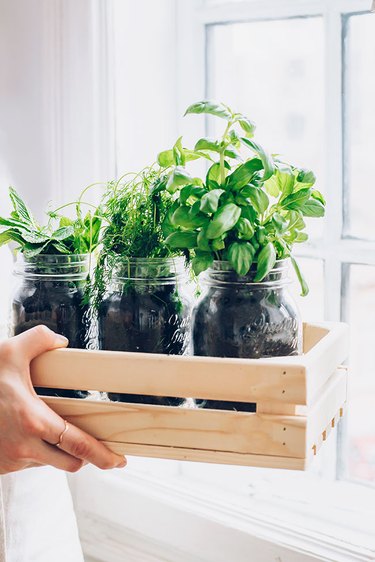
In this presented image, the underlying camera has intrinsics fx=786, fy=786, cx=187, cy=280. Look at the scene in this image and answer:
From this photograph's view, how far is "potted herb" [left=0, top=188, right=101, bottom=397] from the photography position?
971 millimetres

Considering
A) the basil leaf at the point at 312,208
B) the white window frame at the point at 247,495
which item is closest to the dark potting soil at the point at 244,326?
the basil leaf at the point at 312,208

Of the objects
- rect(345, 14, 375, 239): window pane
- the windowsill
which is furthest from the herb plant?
the windowsill

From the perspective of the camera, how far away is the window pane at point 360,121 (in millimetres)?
1314

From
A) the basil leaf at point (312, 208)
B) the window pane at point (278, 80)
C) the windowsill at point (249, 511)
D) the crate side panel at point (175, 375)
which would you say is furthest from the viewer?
the window pane at point (278, 80)

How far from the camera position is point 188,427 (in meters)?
0.87

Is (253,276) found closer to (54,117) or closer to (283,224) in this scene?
(283,224)

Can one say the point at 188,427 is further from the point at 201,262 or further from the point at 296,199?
the point at 296,199

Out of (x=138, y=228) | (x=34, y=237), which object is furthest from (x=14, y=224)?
(x=138, y=228)

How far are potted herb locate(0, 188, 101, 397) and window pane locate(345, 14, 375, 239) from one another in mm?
541

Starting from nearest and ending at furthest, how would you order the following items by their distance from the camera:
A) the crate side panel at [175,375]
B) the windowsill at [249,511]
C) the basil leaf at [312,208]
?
the crate side panel at [175,375], the basil leaf at [312,208], the windowsill at [249,511]

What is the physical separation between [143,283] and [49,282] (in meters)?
0.12

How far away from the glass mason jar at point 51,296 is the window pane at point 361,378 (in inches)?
22.4

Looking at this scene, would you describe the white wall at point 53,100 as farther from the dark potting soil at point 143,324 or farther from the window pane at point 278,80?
the dark potting soil at point 143,324

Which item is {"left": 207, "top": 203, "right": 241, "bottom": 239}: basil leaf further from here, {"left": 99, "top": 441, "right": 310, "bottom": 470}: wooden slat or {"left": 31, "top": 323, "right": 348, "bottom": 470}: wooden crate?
{"left": 99, "top": 441, "right": 310, "bottom": 470}: wooden slat
